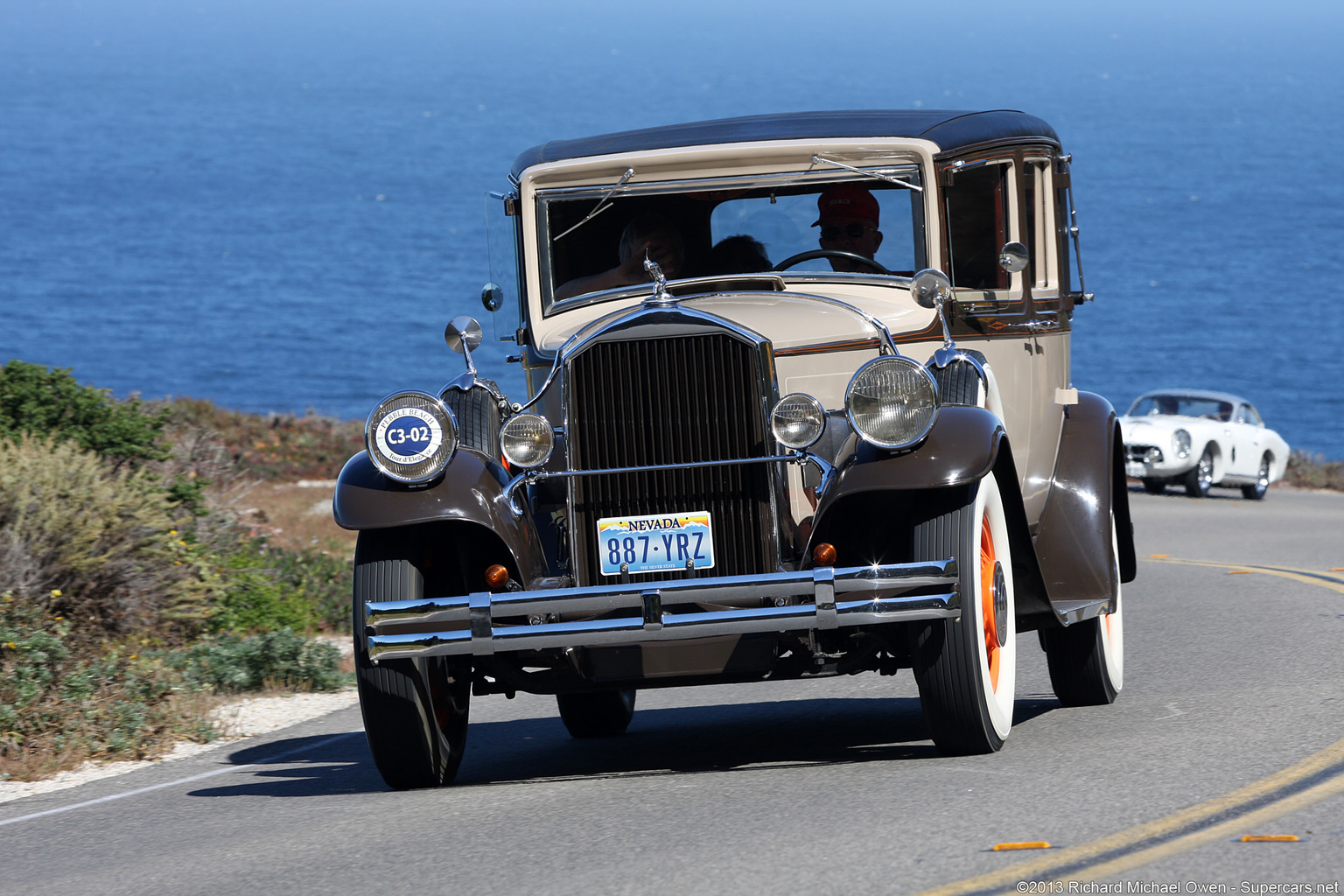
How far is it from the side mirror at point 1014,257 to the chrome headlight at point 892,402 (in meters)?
1.38

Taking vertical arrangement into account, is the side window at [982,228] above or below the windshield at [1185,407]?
above

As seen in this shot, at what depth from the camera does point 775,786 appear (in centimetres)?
A: 649

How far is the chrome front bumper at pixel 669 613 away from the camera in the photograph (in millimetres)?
6215

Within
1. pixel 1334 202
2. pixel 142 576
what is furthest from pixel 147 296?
pixel 142 576

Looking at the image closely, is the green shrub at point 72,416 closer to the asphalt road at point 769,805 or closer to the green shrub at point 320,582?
the green shrub at point 320,582

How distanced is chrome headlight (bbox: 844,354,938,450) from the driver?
1593 mm

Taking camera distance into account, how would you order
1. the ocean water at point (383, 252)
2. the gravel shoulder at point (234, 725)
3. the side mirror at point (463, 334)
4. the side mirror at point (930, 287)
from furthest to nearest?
the ocean water at point (383, 252)
the gravel shoulder at point (234, 725)
the side mirror at point (463, 334)
the side mirror at point (930, 287)

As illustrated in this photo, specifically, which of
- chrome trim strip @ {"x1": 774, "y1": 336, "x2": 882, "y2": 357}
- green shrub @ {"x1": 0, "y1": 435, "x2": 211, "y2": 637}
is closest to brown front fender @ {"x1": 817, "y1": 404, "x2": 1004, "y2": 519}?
chrome trim strip @ {"x1": 774, "y1": 336, "x2": 882, "y2": 357}

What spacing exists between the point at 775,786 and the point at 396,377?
72.9m

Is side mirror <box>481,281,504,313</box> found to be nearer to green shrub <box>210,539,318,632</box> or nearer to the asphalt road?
the asphalt road

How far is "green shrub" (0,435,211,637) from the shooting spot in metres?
11.4

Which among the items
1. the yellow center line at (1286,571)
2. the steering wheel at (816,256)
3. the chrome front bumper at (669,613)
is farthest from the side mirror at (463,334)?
the yellow center line at (1286,571)

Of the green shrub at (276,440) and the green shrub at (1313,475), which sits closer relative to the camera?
the green shrub at (276,440)

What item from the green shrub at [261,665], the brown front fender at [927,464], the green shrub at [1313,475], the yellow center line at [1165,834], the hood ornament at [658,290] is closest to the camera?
the yellow center line at [1165,834]
